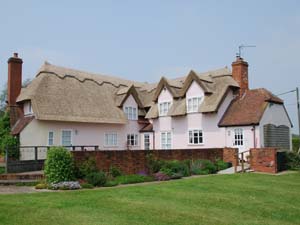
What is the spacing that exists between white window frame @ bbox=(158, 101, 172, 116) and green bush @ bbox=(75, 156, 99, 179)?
1635cm

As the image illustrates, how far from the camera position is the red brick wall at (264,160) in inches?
819

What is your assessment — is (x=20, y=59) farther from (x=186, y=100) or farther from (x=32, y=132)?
(x=186, y=100)

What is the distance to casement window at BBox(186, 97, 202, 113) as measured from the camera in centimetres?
3005

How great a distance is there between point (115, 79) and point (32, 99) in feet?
43.1

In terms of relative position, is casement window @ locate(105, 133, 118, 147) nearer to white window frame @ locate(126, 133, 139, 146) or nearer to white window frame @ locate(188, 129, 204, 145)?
white window frame @ locate(126, 133, 139, 146)

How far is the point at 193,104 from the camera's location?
3039 cm

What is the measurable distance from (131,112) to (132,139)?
2886mm

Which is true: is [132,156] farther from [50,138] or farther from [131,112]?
[131,112]

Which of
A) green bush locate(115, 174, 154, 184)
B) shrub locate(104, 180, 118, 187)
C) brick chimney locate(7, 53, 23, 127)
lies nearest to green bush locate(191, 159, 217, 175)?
green bush locate(115, 174, 154, 184)

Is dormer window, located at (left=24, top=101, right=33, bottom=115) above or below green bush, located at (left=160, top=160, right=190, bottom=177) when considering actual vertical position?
above

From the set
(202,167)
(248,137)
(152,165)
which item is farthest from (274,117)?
(152,165)

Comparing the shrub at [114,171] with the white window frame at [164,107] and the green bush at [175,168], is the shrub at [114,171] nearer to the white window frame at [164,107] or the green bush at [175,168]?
the green bush at [175,168]

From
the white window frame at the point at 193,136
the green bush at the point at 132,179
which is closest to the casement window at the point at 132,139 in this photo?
the white window frame at the point at 193,136

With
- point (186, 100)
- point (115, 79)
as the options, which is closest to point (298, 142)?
point (186, 100)
